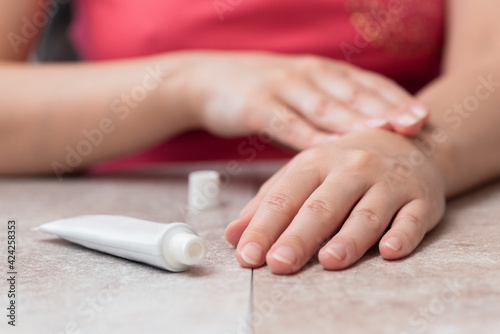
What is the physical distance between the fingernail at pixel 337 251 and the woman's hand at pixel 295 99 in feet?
0.80

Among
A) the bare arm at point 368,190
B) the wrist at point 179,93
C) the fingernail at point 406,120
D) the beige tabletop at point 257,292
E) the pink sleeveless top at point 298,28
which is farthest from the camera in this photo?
the pink sleeveless top at point 298,28

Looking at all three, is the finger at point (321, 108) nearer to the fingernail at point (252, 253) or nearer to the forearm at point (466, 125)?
the forearm at point (466, 125)

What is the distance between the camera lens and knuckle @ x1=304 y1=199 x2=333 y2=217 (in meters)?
0.46

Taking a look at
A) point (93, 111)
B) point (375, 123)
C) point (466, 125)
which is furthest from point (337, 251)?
point (93, 111)

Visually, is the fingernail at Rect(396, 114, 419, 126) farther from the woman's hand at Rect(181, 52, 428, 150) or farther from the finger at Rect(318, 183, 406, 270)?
the finger at Rect(318, 183, 406, 270)

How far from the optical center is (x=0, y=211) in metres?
0.68

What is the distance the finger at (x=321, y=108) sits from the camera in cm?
66

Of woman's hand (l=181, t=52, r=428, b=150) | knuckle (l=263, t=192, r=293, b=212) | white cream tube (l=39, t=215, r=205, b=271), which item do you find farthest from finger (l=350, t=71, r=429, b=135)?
white cream tube (l=39, t=215, r=205, b=271)

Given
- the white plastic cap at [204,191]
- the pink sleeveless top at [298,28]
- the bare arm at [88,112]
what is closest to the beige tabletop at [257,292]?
the white plastic cap at [204,191]

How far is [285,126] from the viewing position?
691 millimetres

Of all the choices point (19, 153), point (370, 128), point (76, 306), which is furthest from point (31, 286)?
point (19, 153)

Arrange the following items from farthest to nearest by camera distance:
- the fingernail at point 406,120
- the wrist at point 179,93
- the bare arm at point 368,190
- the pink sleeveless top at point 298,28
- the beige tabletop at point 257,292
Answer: the pink sleeveless top at point 298,28 → the wrist at point 179,93 → the fingernail at point 406,120 → the bare arm at point 368,190 → the beige tabletop at point 257,292

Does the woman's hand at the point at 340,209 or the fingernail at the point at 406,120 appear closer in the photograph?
the woman's hand at the point at 340,209

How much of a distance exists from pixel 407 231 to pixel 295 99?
0.96ft
